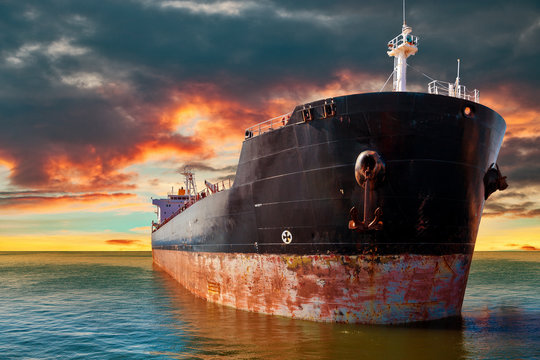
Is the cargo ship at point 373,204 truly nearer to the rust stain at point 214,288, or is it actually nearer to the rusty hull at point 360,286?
the rusty hull at point 360,286

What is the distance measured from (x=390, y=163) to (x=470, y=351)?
205 inches

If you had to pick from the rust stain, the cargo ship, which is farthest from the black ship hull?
the rust stain

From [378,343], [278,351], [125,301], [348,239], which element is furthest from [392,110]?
[125,301]

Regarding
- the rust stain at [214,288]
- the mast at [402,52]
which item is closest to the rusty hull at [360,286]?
the rust stain at [214,288]

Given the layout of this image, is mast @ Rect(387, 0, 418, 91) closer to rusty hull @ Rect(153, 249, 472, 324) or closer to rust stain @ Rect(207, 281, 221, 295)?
rusty hull @ Rect(153, 249, 472, 324)

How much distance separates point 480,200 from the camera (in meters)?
12.7

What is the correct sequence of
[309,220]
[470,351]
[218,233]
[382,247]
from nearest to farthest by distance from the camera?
1. [470,351]
2. [382,247]
3. [309,220]
4. [218,233]

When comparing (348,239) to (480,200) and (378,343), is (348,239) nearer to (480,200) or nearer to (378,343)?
(378,343)

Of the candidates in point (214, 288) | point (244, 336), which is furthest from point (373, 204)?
point (214, 288)

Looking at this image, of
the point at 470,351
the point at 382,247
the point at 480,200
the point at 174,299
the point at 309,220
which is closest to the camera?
the point at 470,351

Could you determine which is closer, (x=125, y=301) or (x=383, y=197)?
(x=383, y=197)

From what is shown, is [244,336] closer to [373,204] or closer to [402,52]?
[373,204]

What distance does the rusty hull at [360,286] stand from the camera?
10.9 meters

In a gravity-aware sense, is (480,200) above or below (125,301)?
above
